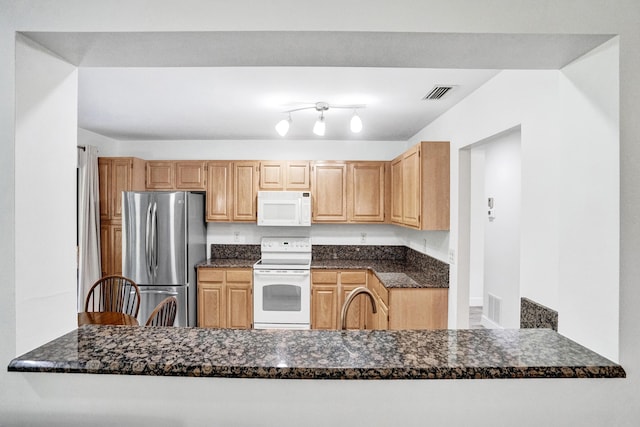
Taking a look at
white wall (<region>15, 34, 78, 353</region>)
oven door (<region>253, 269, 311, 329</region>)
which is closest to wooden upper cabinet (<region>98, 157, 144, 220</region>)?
oven door (<region>253, 269, 311, 329</region>)

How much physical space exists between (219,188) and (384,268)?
2.31 m

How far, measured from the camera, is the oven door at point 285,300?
3.78 m

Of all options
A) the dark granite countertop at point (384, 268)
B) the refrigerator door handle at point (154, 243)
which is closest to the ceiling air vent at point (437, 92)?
the dark granite countertop at point (384, 268)

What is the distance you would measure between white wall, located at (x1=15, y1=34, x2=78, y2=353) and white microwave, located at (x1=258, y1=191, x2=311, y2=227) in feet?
9.35

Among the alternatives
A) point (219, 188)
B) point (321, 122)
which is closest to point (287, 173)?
point (219, 188)

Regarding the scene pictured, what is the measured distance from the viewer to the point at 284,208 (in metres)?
3.99

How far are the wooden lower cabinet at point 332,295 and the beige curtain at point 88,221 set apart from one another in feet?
8.37

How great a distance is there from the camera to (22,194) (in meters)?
0.97

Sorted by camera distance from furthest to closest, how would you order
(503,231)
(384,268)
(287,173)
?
(503,231)
(287,173)
(384,268)

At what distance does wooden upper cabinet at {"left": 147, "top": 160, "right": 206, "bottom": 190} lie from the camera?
412 cm

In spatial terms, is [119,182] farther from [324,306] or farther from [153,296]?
[324,306]

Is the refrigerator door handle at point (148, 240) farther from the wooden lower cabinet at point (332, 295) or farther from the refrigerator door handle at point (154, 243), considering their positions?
the wooden lower cabinet at point (332, 295)

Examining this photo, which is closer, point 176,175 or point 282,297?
point 282,297

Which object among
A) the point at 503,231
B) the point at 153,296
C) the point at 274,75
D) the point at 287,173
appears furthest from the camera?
the point at 503,231
